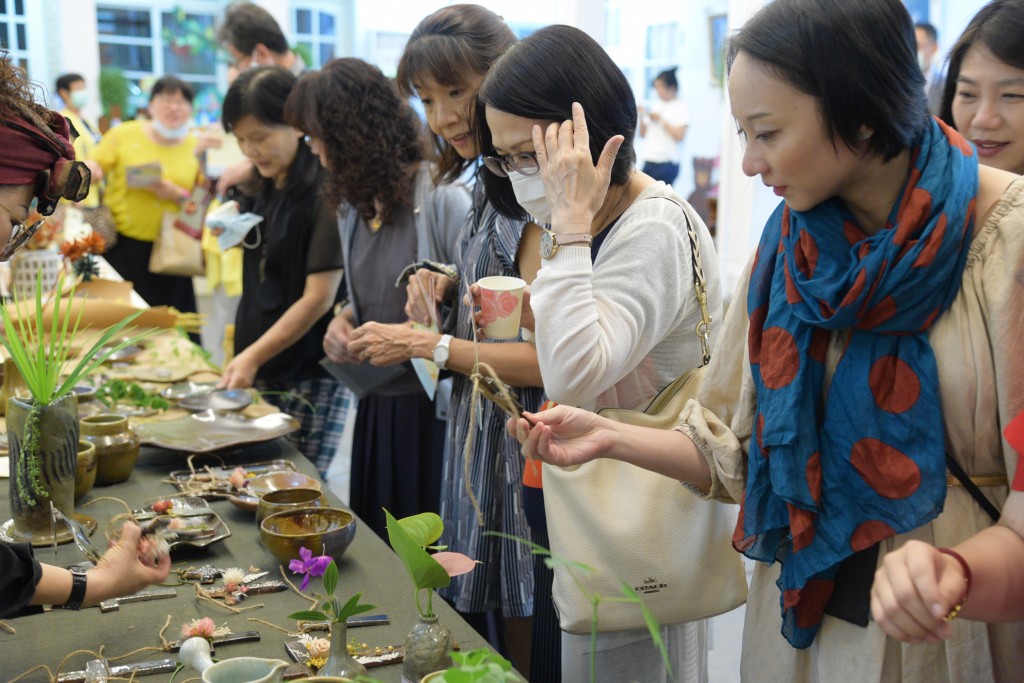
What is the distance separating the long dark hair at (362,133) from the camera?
2.59 m

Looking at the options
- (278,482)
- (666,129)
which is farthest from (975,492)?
(666,129)

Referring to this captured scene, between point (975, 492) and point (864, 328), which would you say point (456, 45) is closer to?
point (864, 328)

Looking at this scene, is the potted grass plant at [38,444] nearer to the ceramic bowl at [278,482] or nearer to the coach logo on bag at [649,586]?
the ceramic bowl at [278,482]

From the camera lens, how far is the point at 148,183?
16.4 feet

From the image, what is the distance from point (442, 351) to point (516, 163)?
1.77ft

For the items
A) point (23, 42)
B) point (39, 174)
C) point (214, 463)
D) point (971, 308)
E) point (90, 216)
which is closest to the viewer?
point (971, 308)

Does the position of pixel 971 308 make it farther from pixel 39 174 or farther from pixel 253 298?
pixel 253 298

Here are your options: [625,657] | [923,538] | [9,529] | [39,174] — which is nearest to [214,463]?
[9,529]

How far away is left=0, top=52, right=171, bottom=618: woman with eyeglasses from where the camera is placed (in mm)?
1236

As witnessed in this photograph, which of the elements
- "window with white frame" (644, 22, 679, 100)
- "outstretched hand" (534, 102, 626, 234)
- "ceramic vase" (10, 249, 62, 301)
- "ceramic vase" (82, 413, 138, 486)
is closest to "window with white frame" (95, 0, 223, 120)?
"window with white frame" (644, 22, 679, 100)

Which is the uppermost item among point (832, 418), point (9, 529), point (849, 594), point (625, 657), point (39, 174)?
point (39, 174)

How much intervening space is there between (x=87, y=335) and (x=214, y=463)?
45.8 inches

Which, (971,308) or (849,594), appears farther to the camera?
(849,594)

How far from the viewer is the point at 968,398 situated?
107 cm
